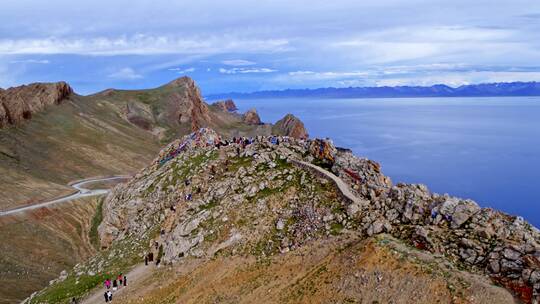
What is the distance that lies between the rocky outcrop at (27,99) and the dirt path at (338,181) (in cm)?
10662

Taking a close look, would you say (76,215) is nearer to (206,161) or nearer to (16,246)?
(16,246)

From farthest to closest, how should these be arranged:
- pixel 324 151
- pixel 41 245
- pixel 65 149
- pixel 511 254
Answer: pixel 65 149
pixel 41 245
pixel 324 151
pixel 511 254

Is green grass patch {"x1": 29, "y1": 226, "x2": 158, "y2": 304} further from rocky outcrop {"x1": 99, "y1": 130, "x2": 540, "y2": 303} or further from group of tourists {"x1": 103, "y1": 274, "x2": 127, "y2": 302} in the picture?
rocky outcrop {"x1": 99, "y1": 130, "x2": 540, "y2": 303}

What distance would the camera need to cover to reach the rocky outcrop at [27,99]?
127 m

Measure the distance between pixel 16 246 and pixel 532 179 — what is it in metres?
Answer: 113

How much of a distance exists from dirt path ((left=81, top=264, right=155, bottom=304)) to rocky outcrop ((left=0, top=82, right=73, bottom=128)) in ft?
326

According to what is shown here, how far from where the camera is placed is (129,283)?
127 ft

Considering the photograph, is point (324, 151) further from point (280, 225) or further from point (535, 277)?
point (535, 277)

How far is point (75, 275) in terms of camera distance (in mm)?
45469

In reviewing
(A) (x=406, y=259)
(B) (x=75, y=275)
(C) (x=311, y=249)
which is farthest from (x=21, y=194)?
(A) (x=406, y=259)

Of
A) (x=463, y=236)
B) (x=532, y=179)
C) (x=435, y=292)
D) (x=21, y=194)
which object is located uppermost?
(x=463, y=236)

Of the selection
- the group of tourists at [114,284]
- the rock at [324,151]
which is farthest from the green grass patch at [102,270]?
the rock at [324,151]

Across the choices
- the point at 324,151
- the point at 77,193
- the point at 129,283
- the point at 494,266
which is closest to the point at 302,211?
the point at 324,151

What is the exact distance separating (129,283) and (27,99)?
126639mm
